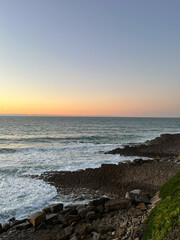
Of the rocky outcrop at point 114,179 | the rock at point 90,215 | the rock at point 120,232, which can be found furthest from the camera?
the rocky outcrop at point 114,179

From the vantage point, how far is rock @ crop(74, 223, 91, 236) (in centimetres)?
669

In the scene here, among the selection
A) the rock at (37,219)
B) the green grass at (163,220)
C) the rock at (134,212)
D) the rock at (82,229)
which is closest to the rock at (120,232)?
the green grass at (163,220)

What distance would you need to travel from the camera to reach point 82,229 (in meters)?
6.83

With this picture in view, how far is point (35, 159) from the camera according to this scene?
22.9 m

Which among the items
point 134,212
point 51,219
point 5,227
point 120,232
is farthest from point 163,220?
point 5,227

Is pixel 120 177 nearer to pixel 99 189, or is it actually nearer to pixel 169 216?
pixel 99 189

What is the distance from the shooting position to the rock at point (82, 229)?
6695 millimetres

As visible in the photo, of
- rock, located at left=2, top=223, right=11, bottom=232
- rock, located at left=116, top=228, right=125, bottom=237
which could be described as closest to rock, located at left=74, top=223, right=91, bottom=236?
rock, located at left=116, top=228, right=125, bottom=237

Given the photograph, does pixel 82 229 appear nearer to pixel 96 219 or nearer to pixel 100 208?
pixel 96 219

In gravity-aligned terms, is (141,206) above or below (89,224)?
above

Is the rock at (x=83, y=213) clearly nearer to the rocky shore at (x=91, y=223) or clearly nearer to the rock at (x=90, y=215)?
the rocky shore at (x=91, y=223)

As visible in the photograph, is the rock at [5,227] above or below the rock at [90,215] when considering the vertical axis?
below

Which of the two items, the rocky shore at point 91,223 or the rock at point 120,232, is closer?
the rock at point 120,232

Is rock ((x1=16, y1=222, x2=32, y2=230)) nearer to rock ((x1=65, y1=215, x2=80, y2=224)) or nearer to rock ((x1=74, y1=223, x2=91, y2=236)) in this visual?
rock ((x1=65, y1=215, x2=80, y2=224))
